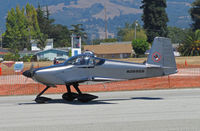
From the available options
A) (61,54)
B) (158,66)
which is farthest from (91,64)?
(61,54)

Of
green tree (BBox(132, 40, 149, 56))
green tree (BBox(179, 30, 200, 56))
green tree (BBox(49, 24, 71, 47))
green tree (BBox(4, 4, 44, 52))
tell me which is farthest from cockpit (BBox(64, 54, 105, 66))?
green tree (BBox(49, 24, 71, 47))

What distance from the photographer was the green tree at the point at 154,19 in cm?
9256

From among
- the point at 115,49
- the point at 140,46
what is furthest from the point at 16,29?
the point at 140,46

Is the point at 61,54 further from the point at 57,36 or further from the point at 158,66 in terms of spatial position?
the point at 158,66

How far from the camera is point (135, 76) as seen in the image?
48.6 feet

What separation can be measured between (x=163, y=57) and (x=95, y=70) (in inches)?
119

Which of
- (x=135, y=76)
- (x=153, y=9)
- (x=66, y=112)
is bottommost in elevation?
(x=66, y=112)

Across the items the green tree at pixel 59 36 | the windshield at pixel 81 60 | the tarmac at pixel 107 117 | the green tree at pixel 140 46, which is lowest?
the tarmac at pixel 107 117

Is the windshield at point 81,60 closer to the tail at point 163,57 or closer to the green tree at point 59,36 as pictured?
the tail at point 163,57

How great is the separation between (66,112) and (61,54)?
80471 mm

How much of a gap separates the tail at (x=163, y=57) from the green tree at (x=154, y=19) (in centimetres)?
7750

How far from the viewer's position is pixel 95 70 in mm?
14352

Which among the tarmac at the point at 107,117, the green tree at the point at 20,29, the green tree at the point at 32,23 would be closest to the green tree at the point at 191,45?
the tarmac at the point at 107,117

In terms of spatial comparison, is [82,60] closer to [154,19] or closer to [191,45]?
[191,45]
